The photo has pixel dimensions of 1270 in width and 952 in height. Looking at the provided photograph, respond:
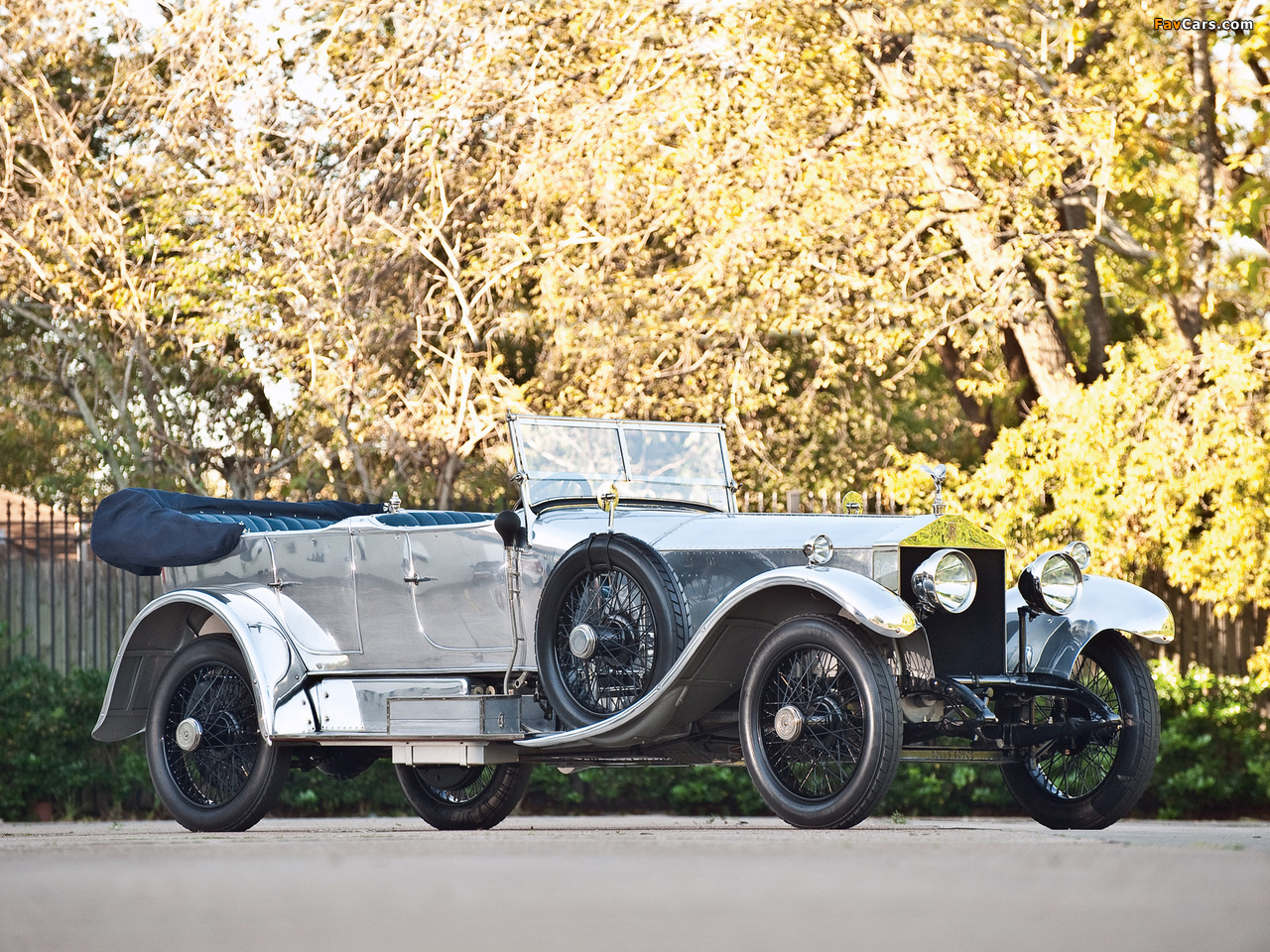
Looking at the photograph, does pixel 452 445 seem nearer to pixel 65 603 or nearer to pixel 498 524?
pixel 65 603

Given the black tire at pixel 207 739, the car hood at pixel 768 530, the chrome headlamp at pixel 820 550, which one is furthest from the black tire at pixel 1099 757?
the black tire at pixel 207 739

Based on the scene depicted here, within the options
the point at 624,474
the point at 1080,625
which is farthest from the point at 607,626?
the point at 1080,625

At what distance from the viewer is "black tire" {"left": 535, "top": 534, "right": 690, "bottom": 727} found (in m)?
6.72

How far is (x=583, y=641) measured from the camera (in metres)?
6.96

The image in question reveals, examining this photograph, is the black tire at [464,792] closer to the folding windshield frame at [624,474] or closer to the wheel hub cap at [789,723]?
the folding windshield frame at [624,474]

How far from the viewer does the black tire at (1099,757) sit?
6629mm

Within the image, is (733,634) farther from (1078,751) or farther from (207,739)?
(207,739)

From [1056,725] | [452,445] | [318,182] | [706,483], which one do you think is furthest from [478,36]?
[1056,725]

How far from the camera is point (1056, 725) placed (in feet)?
20.7

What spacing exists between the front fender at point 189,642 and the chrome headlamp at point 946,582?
3.30m

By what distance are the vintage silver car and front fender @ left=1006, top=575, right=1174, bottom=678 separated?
12mm

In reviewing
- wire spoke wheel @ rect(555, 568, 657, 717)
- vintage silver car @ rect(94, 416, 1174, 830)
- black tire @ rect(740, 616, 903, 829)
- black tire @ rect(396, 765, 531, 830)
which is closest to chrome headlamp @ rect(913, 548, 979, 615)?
vintage silver car @ rect(94, 416, 1174, 830)

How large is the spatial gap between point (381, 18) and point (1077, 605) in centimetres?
998

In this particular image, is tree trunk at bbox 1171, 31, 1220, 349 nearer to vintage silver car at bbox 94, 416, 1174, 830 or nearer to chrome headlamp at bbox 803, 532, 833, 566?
vintage silver car at bbox 94, 416, 1174, 830
